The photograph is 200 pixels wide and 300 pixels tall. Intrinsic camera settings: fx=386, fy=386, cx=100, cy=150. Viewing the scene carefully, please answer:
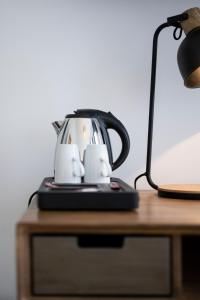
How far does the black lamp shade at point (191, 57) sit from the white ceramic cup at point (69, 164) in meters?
0.36

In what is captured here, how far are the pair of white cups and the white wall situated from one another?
34 cm

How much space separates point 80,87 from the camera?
4.21ft

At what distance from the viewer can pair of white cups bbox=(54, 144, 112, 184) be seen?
0.92 m

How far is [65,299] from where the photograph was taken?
2.29 feet

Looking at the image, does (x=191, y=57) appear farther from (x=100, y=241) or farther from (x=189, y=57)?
(x=100, y=241)

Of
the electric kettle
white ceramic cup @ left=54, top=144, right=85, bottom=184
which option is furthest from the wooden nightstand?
the electric kettle

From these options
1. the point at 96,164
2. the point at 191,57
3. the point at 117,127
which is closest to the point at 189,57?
the point at 191,57

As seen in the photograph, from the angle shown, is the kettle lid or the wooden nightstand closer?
the wooden nightstand

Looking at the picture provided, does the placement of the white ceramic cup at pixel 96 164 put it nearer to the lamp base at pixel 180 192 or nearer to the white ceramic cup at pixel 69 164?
the white ceramic cup at pixel 69 164

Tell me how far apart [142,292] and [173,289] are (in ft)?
0.18

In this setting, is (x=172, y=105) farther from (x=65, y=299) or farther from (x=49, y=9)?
(x=65, y=299)

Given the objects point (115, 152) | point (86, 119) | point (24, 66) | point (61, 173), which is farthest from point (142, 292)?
point (24, 66)

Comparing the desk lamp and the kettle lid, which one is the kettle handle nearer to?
the kettle lid

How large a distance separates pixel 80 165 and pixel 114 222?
265 mm
